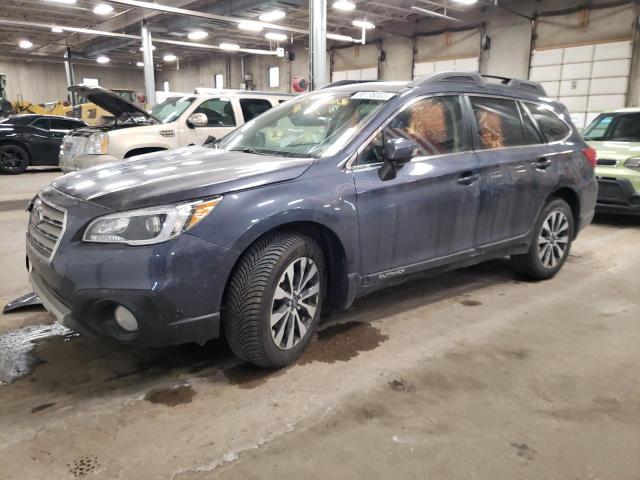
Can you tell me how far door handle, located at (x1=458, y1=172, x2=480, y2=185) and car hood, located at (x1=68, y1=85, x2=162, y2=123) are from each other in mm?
5214

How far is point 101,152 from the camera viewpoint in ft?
23.7

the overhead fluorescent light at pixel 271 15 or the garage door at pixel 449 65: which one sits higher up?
the overhead fluorescent light at pixel 271 15

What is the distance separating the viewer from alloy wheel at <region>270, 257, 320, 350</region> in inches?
105

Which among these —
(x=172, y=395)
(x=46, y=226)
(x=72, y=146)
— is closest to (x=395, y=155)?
(x=172, y=395)

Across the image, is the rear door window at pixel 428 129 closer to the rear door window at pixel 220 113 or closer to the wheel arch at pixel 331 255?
the wheel arch at pixel 331 255

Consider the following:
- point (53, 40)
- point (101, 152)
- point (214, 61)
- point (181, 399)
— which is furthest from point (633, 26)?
point (53, 40)

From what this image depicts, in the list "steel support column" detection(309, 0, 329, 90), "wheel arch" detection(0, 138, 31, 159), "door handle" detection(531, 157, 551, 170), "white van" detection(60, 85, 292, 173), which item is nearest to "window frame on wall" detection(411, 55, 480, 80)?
"steel support column" detection(309, 0, 329, 90)

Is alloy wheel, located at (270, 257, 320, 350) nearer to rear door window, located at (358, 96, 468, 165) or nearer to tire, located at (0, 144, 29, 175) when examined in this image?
rear door window, located at (358, 96, 468, 165)

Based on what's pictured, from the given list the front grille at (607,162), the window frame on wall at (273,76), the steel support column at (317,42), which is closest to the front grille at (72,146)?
the steel support column at (317,42)

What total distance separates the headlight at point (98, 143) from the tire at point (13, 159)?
225 inches

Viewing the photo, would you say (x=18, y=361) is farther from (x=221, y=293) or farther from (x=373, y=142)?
(x=373, y=142)

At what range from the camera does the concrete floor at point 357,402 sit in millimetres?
2055

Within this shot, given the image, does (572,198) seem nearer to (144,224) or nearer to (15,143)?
(144,224)

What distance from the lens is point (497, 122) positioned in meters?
3.80
